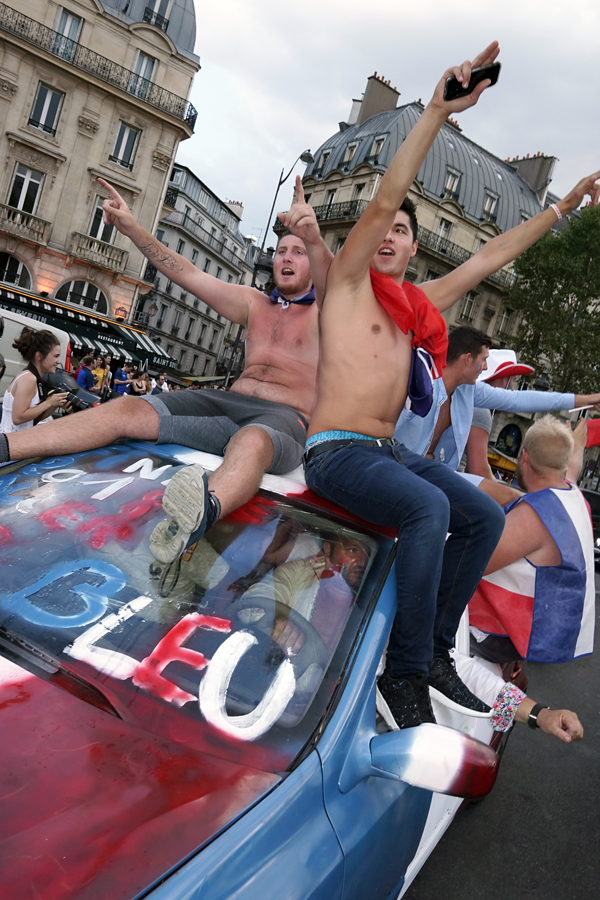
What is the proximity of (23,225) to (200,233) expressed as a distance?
3410 centimetres

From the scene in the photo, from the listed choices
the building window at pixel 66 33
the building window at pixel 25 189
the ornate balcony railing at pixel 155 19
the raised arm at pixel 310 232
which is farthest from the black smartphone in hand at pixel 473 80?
the ornate balcony railing at pixel 155 19

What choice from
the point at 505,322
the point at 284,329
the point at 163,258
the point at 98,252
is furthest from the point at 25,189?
the point at 505,322

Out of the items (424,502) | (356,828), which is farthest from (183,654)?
(424,502)

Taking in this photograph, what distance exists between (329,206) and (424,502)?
139 feet

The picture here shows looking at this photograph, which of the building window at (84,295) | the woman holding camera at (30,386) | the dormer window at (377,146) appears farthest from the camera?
the dormer window at (377,146)

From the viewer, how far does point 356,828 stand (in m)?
1.37

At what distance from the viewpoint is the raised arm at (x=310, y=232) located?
88.8 inches

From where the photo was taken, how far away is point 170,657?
1.49 metres

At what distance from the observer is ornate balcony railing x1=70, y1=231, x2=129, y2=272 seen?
86.1 feet

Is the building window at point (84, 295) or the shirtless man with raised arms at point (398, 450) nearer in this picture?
the shirtless man with raised arms at point (398, 450)

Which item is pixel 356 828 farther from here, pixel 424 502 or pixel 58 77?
pixel 58 77

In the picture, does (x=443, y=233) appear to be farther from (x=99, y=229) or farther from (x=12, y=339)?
(x=12, y=339)

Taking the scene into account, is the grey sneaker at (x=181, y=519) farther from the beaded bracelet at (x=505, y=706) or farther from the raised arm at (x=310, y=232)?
the beaded bracelet at (x=505, y=706)

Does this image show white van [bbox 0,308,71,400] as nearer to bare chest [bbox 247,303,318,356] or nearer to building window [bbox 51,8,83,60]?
bare chest [bbox 247,303,318,356]
